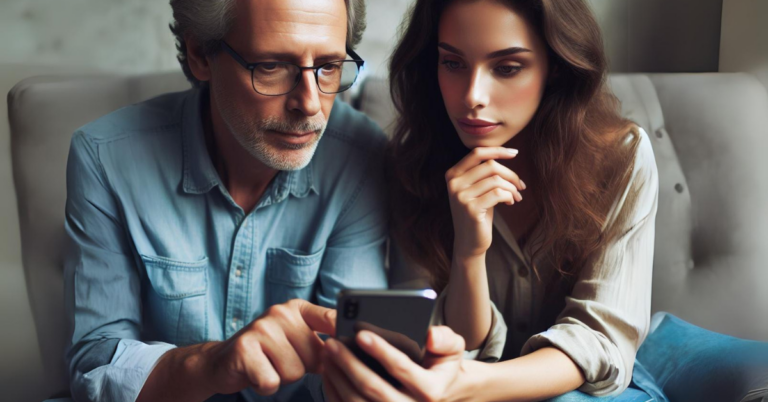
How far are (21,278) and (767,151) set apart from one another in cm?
200

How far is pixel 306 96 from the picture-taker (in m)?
1.11

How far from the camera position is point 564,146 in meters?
1.18

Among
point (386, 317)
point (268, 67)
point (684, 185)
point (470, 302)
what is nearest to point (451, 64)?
point (268, 67)

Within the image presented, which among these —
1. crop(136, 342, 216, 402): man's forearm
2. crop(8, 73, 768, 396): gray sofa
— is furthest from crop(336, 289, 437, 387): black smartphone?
crop(8, 73, 768, 396): gray sofa

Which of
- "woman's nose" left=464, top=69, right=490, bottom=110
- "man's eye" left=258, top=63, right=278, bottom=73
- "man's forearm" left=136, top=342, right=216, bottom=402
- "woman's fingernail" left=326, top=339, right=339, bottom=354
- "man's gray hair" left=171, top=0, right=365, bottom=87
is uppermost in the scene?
"man's gray hair" left=171, top=0, right=365, bottom=87

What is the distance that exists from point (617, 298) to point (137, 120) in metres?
0.91

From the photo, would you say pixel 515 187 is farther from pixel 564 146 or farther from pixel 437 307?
pixel 437 307

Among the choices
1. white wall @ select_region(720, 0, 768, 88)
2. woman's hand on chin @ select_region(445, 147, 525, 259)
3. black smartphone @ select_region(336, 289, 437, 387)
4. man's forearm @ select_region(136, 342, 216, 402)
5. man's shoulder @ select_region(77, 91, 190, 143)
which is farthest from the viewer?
white wall @ select_region(720, 0, 768, 88)

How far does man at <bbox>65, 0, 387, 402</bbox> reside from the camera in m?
1.12

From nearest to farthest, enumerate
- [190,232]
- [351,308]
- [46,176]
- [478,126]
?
1. [351,308]
2. [478,126]
3. [190,232]
4. [46,176]

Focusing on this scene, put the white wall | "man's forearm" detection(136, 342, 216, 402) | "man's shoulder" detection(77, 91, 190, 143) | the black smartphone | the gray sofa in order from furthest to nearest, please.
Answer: the white wall
the gray sofa
"man's shoulder" detection(77, 91, 190, 143)
"man's forearm" detection(136, 342, 216, 402)
the black smartphone

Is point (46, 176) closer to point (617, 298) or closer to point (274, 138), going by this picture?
point (274, 138)

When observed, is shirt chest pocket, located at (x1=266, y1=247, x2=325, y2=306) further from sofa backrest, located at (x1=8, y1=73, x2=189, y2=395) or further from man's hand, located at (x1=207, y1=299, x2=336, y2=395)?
sofa backrest, located at (x1=8, y1=73, x2=189, y2=395)

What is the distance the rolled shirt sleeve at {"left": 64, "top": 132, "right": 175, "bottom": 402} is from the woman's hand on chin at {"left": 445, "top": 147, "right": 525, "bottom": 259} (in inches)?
21.2
